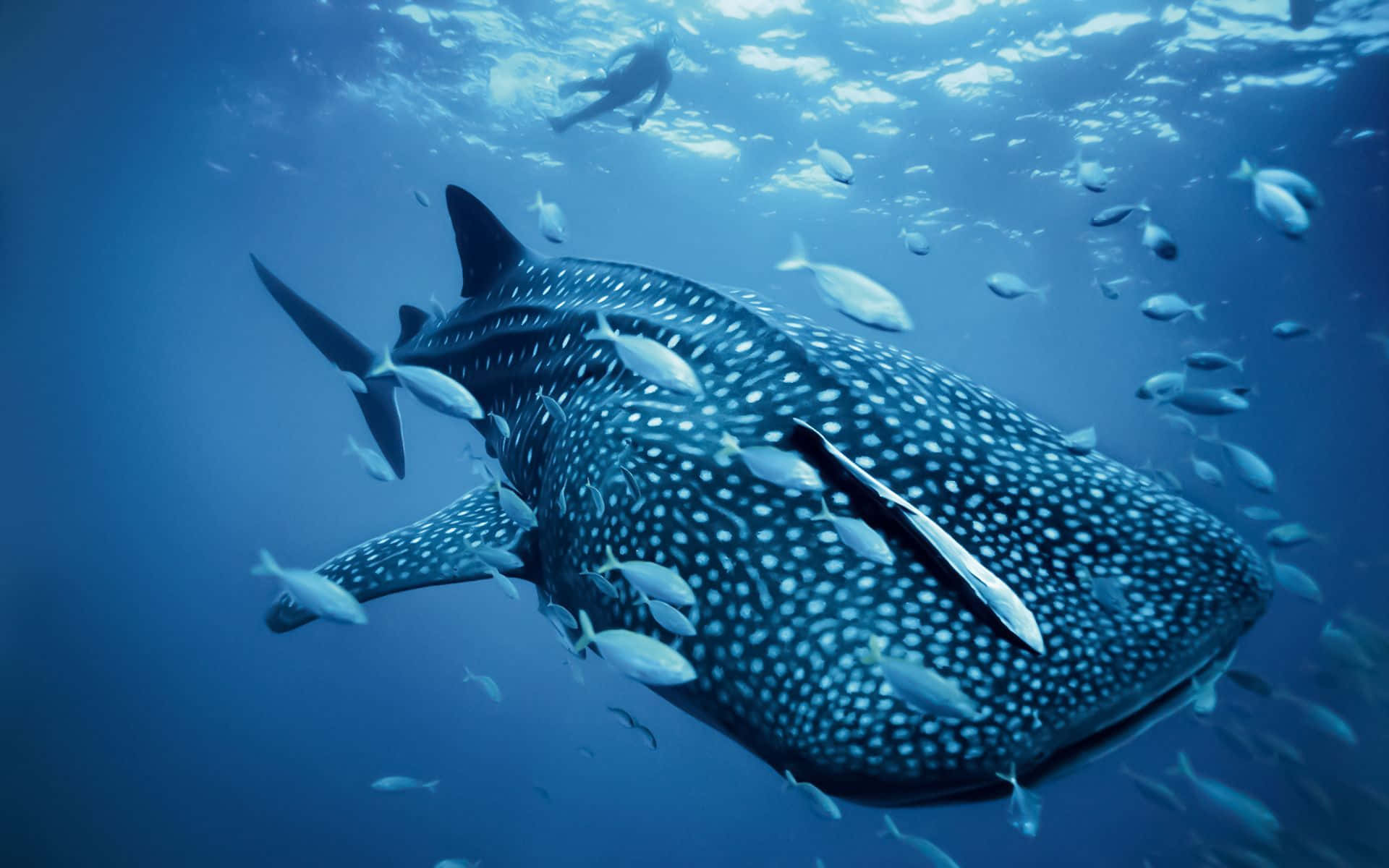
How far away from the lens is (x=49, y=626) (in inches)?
910

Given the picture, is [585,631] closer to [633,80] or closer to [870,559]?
[870,559]

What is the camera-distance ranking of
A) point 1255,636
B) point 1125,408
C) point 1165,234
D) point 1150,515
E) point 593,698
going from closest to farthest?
1. point 1150,515
2. point 1165,234
3. point 593,698
4. point 1255,636
5. point 1125,408

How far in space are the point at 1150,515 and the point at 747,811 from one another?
18143 mm

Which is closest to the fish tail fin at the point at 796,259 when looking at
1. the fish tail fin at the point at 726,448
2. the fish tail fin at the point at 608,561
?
the fish tail fin at the point at 726,448

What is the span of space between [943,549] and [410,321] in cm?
534

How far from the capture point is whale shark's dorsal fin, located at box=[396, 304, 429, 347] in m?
5.52

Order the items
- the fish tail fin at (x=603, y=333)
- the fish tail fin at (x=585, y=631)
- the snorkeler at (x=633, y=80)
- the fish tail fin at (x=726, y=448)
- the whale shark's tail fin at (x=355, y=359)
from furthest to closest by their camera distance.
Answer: the snorkeler at (x=633, y=80), the whale shark's tail fin at (x=355, y=359), the fish tail fin at (x=603, y=333), the fish tail fin at (x=585, y=631), the fish tail fin at (x=726, y=448)

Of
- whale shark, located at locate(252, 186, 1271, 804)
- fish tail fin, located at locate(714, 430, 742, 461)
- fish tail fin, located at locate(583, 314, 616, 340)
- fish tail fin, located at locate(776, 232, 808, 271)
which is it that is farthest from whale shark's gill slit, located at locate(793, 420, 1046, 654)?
fish tail fin, located at locate(776, 232, 808, 271)

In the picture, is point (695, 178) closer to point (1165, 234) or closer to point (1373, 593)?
point (1165, 234)

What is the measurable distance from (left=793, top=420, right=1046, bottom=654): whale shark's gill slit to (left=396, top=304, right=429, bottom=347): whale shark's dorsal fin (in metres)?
4.88

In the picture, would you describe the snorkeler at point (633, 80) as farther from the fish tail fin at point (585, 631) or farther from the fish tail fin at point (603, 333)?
the fish tail fin at point (585, 631)

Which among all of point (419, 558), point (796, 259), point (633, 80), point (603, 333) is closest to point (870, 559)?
point (603, 333)

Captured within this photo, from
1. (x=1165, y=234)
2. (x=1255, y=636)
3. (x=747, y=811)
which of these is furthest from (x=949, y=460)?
(x=1255, y=636)

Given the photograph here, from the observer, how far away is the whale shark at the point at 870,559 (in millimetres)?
1444
